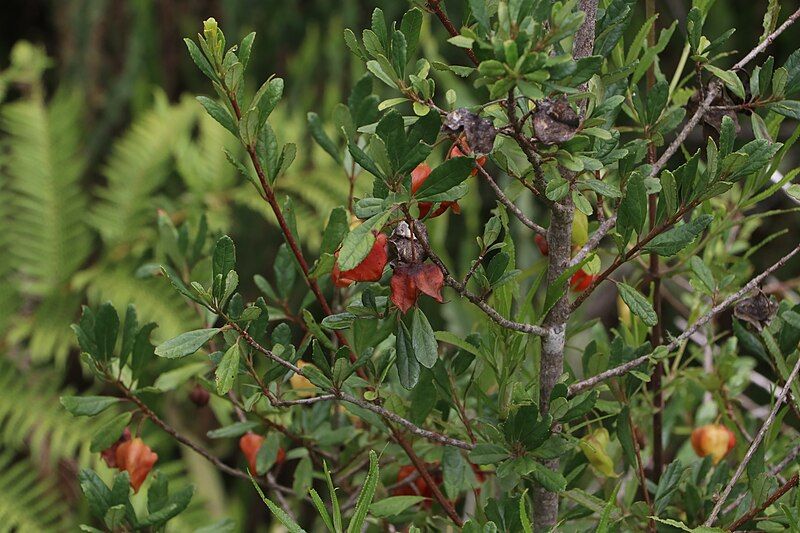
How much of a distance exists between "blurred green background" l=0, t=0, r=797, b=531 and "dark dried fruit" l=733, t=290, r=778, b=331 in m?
1.08

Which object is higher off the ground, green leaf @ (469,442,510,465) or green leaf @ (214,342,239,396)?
green leaf @ (214,342,239,396)

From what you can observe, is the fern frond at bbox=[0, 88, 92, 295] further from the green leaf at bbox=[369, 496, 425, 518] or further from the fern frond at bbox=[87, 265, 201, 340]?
the green leaf at bbox=[369, 496, 425, 518]

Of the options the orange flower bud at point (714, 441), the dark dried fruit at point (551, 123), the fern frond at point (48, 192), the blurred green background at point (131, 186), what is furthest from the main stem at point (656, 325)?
the fern frond at point (48, 192)

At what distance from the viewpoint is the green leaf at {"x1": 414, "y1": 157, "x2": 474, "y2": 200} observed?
35 cm

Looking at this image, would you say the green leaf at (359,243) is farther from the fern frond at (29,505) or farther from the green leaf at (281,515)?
the fern frond at (29,505)

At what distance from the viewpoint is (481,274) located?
0.40 meters

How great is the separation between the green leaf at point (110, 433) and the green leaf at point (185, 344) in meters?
0.14

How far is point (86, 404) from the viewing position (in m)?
0.49

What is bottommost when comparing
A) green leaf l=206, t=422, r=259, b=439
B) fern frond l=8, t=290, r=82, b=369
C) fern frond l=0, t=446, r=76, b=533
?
fern frond l=0, t=446, r=76, b=533

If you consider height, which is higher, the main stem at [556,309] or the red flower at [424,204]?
the red flower at [424,204]

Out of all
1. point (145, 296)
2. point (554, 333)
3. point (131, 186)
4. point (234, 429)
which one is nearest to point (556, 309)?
point (554, 333)

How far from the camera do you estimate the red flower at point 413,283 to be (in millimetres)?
366

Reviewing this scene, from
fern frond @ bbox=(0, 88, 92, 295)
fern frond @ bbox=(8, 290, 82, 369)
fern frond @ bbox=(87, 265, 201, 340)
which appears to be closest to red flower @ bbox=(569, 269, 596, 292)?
fern frond @ bbox=(87, 265, 201, 340)

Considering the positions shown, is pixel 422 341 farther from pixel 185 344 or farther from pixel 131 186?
pixel 131 186
